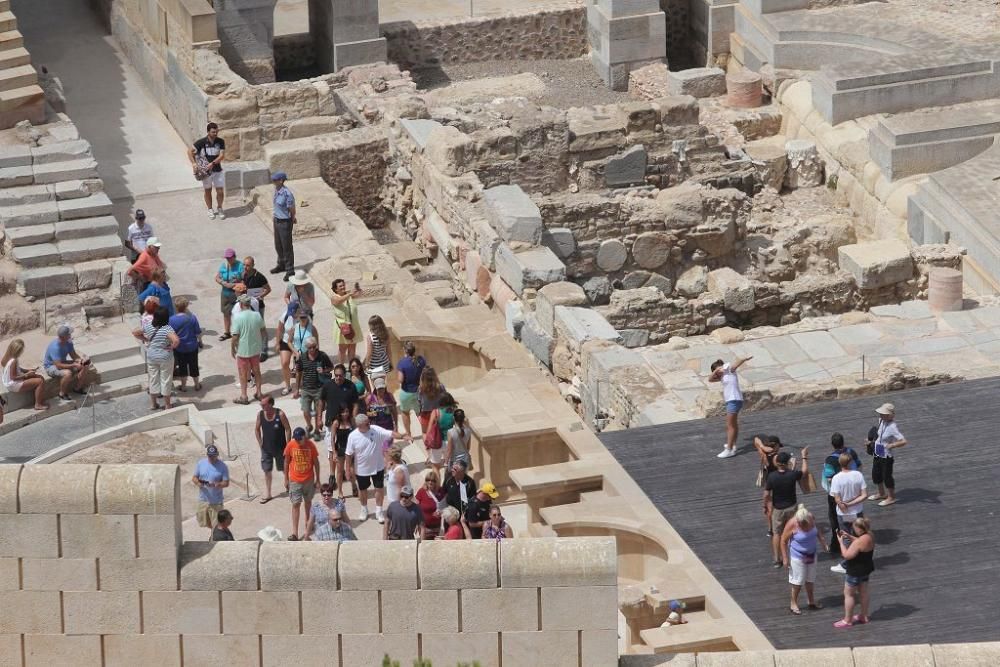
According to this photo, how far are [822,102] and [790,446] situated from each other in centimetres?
1075

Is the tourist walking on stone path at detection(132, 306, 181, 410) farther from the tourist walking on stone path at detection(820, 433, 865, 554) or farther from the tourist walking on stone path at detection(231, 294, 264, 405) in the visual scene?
the tourist walking on stone path at detection(820, 433, 865, 554)

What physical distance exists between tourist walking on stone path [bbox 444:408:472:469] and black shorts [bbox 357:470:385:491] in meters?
0.59

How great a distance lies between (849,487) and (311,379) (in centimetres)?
537

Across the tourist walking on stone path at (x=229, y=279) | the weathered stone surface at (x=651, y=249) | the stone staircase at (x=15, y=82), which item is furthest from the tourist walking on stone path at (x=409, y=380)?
the stone staircase at (x=15, y=82)

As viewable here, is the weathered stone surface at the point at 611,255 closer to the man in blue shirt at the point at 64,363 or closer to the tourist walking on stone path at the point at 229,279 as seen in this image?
the tourist walking on stone path at the point at 229,279

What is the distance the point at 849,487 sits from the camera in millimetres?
16359

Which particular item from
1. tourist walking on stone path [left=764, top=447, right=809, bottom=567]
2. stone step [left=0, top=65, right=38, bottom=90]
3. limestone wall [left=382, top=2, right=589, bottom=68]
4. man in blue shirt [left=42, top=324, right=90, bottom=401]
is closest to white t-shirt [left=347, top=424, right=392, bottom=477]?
tourist walking on stone path [left=764, top=447, right=809, bottom=567]

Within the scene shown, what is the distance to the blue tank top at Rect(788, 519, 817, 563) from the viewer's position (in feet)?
51.7

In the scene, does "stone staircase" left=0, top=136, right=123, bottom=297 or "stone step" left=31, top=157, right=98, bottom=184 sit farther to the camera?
"stone step" left=31, top=157, right=98, bottom=184

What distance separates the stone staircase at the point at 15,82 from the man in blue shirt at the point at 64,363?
5663mm

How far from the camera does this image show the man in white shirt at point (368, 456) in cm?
1794

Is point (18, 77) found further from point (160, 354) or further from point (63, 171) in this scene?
point (160, 354)

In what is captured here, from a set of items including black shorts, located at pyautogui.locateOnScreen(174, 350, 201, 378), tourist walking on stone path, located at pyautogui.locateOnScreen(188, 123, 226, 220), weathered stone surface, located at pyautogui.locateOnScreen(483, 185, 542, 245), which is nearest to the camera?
black shorts, located at pyautogui.locateOnScreen(174, 350, 201, 378)

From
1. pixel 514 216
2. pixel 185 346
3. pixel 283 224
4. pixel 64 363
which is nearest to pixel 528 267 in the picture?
pixel 514 216
